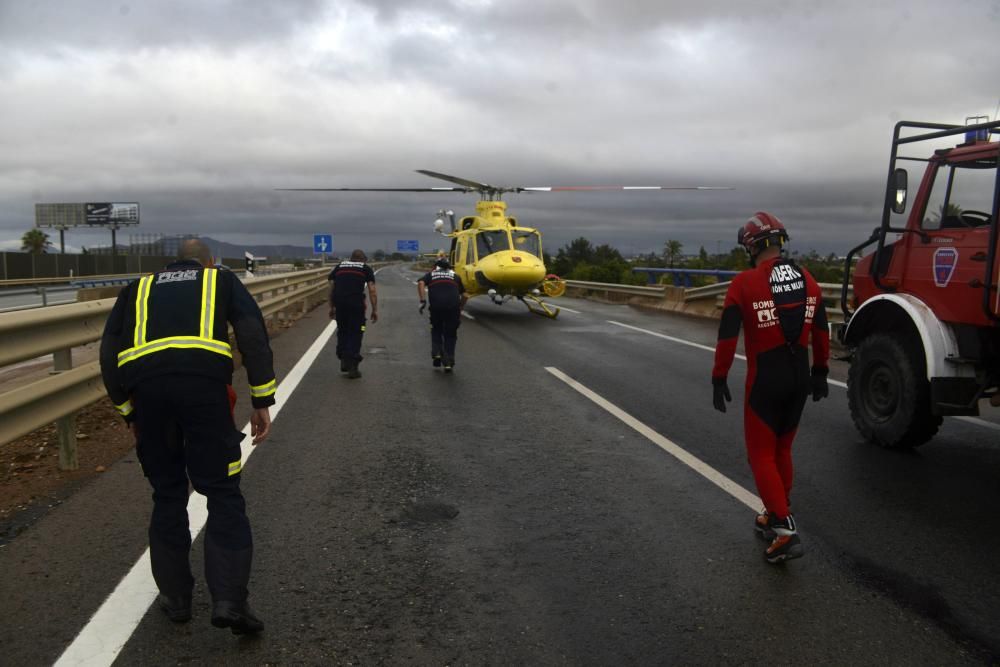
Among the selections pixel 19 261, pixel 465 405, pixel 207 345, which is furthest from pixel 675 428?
pixel 19 261

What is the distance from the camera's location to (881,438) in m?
6.53

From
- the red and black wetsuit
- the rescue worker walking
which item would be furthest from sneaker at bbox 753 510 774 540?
the red and black wetsuit

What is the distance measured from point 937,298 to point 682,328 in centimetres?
1153

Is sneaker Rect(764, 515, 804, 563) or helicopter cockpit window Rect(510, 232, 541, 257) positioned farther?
helicopter cockpit window Rect(510, 232, 541, 257)

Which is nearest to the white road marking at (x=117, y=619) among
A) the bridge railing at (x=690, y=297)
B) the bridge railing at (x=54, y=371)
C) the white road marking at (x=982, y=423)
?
the bridge railing at (x=54, y=371)

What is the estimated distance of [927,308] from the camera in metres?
6.12

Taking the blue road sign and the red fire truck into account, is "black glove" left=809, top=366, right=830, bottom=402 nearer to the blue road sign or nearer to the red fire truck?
the red fire truck

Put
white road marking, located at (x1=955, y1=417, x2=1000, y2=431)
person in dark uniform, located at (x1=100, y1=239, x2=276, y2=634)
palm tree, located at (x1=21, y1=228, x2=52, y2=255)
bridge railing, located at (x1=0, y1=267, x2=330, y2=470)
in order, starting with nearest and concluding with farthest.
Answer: person in dark uniform, located at (x1=100, y1=239, x2=276, y2=634) < bridge railing, located at (x1=0, y1=267, x2=330, y2=470) < white road marking, located at (x1=955, y1=417, x2=1000, y2=431) < palm tree, located at (x1=21, y1=228, x2=52, y2=255)

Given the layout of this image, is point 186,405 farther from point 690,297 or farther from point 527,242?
point 690,297

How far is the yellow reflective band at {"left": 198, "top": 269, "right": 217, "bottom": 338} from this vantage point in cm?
338

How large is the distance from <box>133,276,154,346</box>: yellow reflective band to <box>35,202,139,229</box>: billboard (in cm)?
10813

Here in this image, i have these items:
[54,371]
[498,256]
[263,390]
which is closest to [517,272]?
[498,256]

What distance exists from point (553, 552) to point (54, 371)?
3.99 metres

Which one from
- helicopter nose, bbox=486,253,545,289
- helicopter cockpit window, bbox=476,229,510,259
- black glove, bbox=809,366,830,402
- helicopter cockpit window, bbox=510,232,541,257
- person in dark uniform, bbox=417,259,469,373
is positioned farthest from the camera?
helicopter cockpit window, bbox=510,232,541,257
